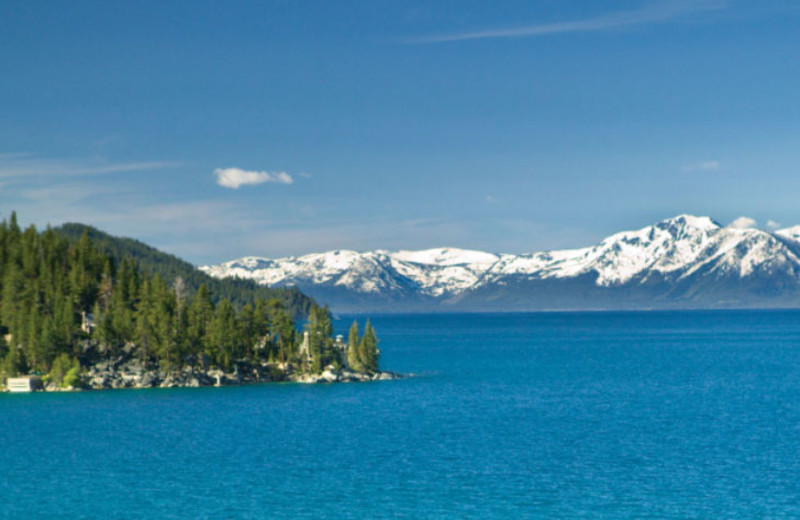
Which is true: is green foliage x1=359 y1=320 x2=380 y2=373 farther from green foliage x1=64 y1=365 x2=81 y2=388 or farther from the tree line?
green foliage x1=64 y1=365 x2=81 y2=388

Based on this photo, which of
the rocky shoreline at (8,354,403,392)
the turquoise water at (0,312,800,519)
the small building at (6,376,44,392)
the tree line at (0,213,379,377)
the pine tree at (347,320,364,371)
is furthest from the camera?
the pine tree at (347,320,364,371)

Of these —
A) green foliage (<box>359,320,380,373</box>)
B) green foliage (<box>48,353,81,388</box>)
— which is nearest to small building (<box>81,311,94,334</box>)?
green foliage (<box>48,353,81,388</box>)

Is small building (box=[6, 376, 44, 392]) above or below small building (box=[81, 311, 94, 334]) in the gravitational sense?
below

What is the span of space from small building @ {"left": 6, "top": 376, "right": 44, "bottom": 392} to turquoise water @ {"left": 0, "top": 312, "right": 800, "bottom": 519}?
600 cm

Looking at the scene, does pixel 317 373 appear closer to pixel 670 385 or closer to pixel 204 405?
pixel 204 405

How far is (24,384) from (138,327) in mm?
17239

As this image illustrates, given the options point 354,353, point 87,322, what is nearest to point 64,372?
point 87,322

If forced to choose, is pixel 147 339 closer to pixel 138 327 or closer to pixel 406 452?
pixel 138 327

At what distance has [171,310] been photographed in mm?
136500

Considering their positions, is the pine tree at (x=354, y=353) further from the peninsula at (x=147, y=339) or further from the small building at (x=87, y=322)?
the small building at (x=87, y=322)

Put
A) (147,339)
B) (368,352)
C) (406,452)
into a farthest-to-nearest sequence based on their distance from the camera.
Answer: (368,352) < (147,339) < (406,452)

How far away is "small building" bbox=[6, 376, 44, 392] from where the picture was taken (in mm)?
121438

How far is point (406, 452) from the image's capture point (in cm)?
7556

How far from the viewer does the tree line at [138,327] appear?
423ft
